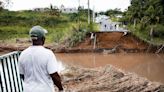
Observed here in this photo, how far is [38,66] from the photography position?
2.84 m

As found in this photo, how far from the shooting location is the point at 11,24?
3109 centimetres

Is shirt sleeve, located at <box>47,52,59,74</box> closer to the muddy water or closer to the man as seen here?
the man

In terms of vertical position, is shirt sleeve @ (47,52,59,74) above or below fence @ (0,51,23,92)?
above

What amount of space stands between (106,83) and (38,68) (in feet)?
17.7

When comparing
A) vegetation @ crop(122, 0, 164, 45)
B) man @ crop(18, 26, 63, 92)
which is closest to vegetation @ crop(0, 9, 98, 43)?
vegetation @ crop(122, 0, 164, 45)

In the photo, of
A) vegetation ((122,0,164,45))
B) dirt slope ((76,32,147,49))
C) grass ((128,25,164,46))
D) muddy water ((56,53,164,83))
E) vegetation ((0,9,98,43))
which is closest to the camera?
muddy water ((56,53,164,83))

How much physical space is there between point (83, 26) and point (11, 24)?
8.92 metres

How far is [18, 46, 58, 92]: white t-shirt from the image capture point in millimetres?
2820

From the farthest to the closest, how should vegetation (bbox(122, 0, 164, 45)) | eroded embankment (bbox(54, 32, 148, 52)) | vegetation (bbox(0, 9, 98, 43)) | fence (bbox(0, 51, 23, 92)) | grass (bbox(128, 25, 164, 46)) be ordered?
1. vegetation (bbox(0, 9, 98, 43))
2. vegetation (bbox(122, 0, 164, 45))
3. grass (bbox(128, 25, 164, 46))
4. eroded embankment (bbox(54, 32, 148, 52))
5. fence (bbox(0, 51, 23, 92))

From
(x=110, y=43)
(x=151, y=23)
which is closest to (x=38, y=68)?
(x=110, y=43)

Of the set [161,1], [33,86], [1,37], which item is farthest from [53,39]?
[33,86]

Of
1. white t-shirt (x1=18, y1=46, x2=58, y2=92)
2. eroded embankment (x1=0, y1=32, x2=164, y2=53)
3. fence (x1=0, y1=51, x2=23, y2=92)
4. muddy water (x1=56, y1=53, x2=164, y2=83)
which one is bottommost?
muddy water (x1=56, y1=53, x2=164, y2=83)

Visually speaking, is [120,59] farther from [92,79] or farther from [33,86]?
[33,86]

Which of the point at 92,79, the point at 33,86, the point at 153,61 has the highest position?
the point at 33,86
